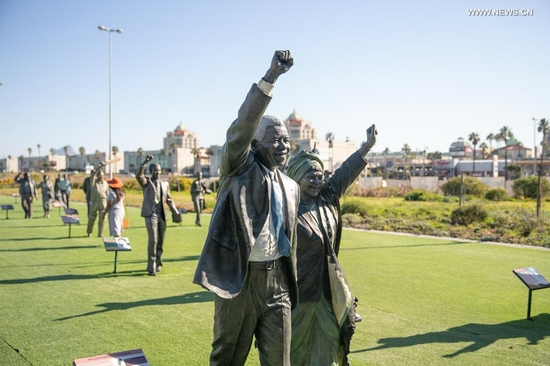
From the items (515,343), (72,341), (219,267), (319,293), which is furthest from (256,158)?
(515,343)

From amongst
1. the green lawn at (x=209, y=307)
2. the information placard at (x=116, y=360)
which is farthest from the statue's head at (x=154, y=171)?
the information placard at (x=116, y=360)

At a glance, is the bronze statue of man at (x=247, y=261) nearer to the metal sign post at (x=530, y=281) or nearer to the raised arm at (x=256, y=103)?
the raised arm at (x=256, y=103)

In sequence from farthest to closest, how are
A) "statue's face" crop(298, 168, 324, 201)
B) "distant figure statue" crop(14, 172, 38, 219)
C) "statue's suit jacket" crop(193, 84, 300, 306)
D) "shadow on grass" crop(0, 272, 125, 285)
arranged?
1. "distant figure statue" crop(14, 172, 38, 219)
2. "shadow on grass" crop(0, 272, 125, 285)
3. "statue's face" crop(298, 168, 324, 201)
4. "statue's suit jacket" crop(193, 84, 300, 306)

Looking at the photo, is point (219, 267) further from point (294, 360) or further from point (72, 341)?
point (72, 341)

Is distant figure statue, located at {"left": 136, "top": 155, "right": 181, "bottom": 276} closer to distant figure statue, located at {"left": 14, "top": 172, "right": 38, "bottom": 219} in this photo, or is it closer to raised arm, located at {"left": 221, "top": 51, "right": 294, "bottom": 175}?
raised arm, located at {"left": 221, "top": 51, "right": 294, "bottom": 175}

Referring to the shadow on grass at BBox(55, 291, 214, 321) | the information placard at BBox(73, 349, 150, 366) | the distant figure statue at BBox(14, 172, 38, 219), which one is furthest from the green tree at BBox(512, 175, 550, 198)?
the information placard at BBox(73, 349, 150, 366)

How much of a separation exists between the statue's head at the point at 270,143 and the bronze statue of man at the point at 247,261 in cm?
7

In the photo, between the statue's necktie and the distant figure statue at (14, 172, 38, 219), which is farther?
the distant figure statue at (14, 172, 38, 219)

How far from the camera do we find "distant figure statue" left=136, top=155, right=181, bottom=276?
31.2 ft

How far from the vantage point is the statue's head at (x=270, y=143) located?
3.18 meters

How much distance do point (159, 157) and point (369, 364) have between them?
359 ft

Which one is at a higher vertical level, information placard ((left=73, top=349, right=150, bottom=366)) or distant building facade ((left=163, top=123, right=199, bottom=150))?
distant building facade ((left=163, top=123, right=199, bottom=150))

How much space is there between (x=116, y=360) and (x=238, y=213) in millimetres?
1459

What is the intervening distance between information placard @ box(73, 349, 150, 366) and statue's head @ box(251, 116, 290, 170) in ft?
5.38
